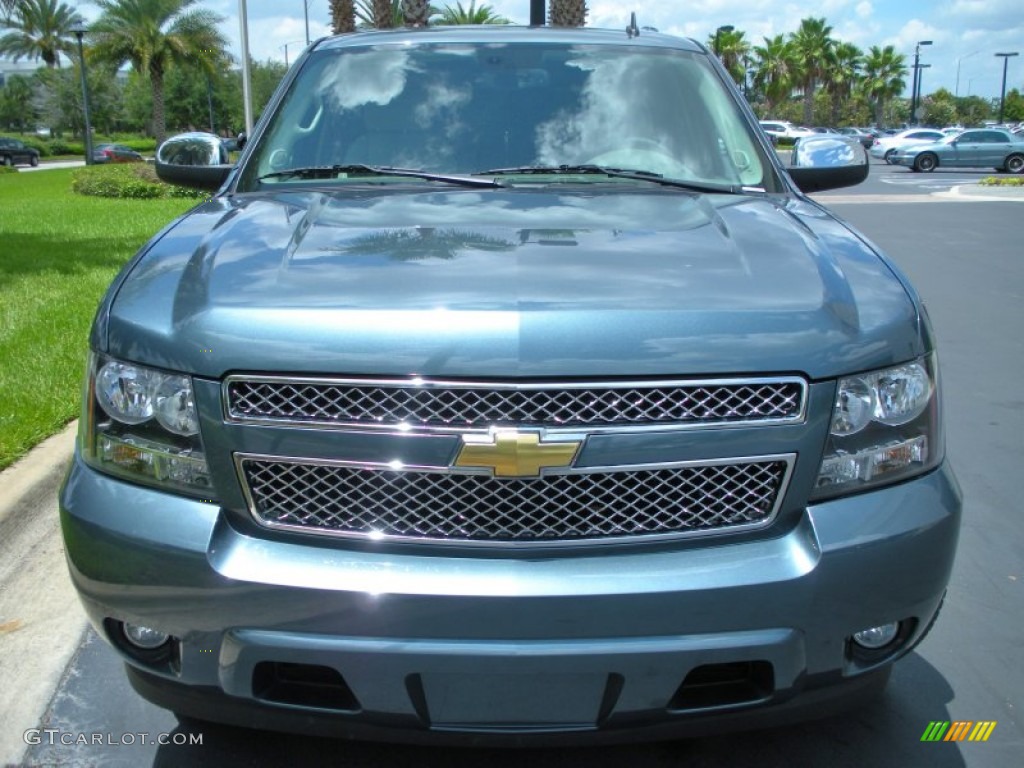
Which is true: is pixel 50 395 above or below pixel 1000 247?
above

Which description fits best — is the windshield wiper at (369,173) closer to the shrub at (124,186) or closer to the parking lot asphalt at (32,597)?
the parking lot asphalt at (32,597)

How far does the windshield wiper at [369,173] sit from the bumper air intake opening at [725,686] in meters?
1.67

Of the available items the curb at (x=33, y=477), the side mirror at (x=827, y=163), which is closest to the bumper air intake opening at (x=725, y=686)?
the side mirror at (x=827, y=163)

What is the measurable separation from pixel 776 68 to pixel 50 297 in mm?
76477

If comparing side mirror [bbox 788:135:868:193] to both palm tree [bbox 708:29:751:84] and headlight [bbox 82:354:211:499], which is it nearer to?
headlight [bbox 82:354:211:499]

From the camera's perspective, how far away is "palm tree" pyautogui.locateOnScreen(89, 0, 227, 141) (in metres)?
39.6

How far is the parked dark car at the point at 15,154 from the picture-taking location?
5575 cm

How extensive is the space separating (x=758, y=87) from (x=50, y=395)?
274ft

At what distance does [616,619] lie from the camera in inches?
81.7

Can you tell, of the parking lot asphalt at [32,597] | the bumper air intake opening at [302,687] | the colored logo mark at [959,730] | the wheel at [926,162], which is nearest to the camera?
the bumper air intake opening at [302,687]

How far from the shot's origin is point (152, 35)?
4009cm

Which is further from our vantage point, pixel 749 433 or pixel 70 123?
pixel 70 123

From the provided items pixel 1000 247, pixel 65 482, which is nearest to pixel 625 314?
pixel 65 482

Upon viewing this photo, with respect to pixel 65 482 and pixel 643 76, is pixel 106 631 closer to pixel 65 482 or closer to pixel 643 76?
pixel 65 482
